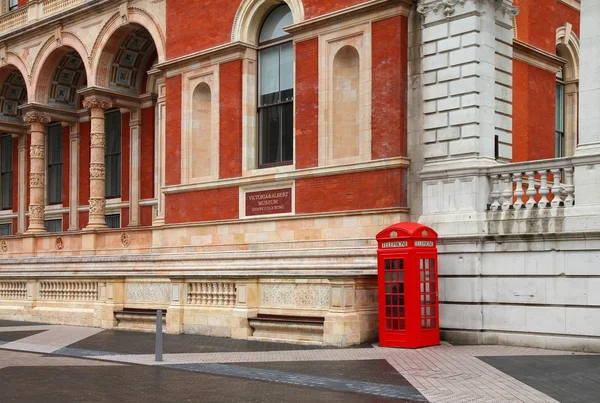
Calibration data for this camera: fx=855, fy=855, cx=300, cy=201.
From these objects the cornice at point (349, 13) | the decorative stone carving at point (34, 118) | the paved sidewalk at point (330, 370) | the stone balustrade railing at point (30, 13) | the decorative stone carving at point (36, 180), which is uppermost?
the stone balustrade railing at point (30, 13)

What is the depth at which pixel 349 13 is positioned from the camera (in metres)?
18.6

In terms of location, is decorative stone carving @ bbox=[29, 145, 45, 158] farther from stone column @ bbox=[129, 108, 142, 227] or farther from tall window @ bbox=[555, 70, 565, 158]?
tall window @ bbox=[555, 70, 565, 158]

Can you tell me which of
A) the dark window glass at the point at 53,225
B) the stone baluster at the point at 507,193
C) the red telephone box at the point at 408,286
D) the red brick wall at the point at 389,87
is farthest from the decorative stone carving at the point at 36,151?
the stone baluster at the point at 507,193

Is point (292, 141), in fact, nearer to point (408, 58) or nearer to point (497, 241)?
point (408, 58)

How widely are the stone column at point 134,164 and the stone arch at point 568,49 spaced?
13696mm

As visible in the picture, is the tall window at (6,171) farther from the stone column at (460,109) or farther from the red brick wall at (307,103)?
the stone column at (460,109)

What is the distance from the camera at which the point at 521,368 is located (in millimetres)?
12719

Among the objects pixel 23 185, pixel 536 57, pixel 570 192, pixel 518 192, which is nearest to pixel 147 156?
pixel 23 185

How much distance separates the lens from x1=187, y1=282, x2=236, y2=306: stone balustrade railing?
1830 centimetres

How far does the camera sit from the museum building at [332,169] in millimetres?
15383

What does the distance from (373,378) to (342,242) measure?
21.1ft

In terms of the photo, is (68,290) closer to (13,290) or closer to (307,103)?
(13,290)

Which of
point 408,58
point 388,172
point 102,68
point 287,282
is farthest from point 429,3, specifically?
point 102,68

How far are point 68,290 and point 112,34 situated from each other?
7.95 metres
